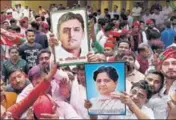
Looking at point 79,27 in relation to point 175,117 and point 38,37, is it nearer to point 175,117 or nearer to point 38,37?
point 175,117

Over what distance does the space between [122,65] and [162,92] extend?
98cm

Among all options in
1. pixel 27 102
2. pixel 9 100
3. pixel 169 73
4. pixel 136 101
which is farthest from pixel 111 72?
pixel 169 73

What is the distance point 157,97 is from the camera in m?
5.49

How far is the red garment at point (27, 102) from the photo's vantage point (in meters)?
4.88

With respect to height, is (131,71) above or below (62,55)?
below

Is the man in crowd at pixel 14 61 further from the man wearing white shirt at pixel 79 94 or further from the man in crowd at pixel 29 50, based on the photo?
the man wearing white shirt at pixel 79 94

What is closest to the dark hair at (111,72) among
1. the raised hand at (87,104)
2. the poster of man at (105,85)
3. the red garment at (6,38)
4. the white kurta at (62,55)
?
the poster of man at (105,85)

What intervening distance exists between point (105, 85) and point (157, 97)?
A: 901 mm

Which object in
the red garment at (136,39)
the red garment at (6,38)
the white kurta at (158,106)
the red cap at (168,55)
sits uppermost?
the red garment at (6,38)

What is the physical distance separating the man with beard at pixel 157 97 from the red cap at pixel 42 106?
91cm

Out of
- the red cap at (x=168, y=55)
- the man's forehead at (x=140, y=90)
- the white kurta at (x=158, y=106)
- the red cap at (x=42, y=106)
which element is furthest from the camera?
the red cap at (x=168, y=55)

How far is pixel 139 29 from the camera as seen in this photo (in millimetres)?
11820

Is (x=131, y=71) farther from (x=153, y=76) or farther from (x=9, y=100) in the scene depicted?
(x=9, y=100)

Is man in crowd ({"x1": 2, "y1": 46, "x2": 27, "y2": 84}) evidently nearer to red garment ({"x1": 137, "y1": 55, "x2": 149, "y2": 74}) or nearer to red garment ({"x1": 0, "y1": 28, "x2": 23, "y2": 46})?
red garment ({"x1": 137, "y1": 55, "x2": 149, "y2": 74})
